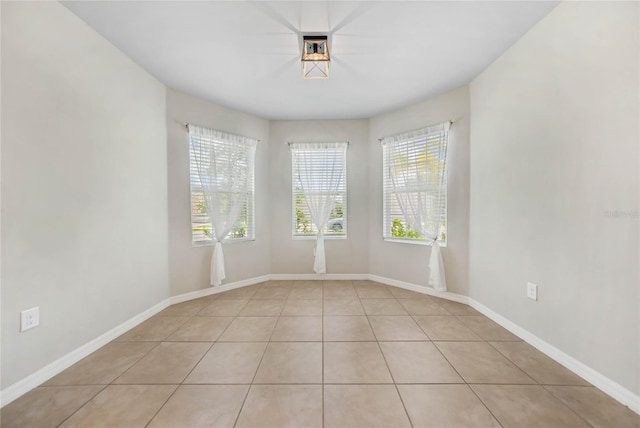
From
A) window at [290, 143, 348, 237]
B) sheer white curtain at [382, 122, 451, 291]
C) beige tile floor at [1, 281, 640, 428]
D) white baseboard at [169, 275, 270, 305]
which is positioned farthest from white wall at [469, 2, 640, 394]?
white baseboard at [169, 275, 270, 305]

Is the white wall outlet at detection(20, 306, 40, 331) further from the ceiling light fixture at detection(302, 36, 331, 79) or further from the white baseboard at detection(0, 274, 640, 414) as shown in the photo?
the ceiling light fixture at detection(302, 36, 331, 79)

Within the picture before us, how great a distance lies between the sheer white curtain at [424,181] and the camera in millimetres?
3000

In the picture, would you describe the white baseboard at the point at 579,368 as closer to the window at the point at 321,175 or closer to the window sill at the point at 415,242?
the window sill at the point at 415,242

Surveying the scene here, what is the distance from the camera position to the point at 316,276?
152 inches

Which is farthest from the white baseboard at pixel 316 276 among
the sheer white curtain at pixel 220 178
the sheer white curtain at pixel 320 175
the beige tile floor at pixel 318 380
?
the beige tile floor at pixel 318 380

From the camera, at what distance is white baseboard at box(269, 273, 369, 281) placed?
3854 millimetres

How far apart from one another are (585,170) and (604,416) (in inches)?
57.3

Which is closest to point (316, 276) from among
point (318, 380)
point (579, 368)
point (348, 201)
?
point (348, 201)

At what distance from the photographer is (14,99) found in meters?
1.47

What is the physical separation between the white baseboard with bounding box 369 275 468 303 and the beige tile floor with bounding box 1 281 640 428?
39cm

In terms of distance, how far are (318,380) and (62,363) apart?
1.85 meters

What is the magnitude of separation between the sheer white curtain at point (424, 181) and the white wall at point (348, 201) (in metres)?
0.57

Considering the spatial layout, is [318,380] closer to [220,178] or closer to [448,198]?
[448,198]

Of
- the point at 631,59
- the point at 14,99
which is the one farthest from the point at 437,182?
the point at 14,99
